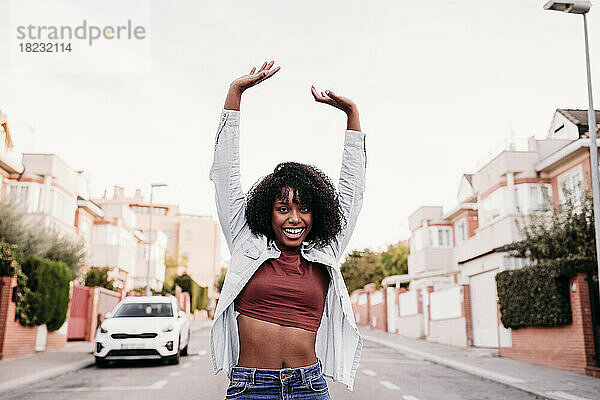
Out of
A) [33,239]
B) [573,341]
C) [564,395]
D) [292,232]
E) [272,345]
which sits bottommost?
[564,395]

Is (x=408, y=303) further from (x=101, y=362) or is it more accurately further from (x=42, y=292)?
(x=101, y=362)

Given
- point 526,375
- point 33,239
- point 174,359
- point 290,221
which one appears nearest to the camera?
point 290,221

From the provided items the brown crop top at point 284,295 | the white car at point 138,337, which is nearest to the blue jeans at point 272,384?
the brown crop top at point 284,295

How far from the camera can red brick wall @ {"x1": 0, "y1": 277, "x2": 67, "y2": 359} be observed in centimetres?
1512

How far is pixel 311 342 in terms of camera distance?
2891 millimetres

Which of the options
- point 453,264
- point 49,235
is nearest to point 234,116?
point 49,235

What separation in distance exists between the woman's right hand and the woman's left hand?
0.89 ft

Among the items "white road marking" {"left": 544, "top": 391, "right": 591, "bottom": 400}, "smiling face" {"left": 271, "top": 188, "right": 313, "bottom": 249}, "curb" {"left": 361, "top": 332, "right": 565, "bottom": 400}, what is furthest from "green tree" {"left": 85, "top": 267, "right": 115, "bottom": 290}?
"smiling face" {"left": 271, "top": 188, "right": 313, "bottom": 249}

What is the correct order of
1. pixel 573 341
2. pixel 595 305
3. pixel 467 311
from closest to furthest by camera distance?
pixel 595 305 < pixel 573 341 < pixel 467 311

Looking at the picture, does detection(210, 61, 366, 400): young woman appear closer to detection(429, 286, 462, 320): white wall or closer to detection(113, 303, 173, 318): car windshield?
detection(113, 303, 173, 318): car windshield

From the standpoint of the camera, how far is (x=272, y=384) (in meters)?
2.76

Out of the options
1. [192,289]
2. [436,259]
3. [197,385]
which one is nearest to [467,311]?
[436,259]

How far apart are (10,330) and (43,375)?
3.92m

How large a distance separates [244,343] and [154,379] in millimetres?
9472
